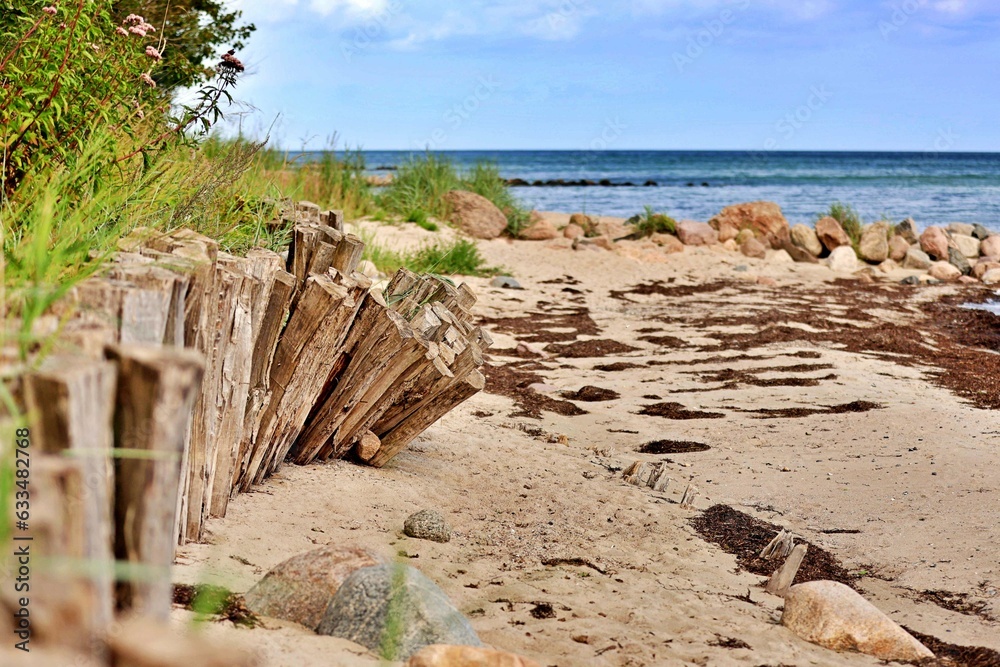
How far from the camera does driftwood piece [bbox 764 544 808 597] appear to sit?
151 inches

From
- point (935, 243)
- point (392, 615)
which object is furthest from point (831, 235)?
point (392, 615)

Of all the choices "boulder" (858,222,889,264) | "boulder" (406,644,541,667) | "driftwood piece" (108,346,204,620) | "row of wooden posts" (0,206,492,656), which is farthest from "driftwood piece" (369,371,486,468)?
"boulder" (858,222,889,264)

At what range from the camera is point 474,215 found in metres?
15.5

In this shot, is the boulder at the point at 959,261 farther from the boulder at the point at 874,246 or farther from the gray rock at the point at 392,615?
the gray rock at the point at 392,615

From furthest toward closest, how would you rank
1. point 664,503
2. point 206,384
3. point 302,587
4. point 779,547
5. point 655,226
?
point 655,226 → point 664,503 → point 779,547 → point 206,384 → point 302,587

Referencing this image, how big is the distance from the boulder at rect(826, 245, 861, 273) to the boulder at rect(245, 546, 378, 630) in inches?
574

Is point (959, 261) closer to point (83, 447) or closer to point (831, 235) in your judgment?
point (831, 235)

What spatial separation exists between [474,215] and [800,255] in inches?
241

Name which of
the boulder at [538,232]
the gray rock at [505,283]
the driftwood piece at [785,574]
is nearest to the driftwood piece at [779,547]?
the driftwood piece at [785,574]

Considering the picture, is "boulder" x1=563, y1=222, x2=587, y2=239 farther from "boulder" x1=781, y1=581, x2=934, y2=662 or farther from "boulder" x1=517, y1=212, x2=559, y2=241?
"boulder" x1=781, y1=581, x2=934, y2=662

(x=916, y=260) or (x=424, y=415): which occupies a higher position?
(x=916, y=260)

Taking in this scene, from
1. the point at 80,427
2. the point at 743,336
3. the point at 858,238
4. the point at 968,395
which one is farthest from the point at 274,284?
the point at 858,238

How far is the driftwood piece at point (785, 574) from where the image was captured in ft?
12.6

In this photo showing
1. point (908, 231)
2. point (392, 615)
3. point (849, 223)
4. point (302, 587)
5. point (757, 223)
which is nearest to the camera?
point (392, 615)
